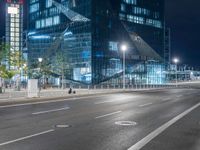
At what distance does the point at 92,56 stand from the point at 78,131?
74.3 metres

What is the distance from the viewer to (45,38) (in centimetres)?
10000

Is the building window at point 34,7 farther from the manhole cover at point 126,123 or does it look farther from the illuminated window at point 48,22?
the manhole cover at point 126,123

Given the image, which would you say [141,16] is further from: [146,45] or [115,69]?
[115,69]

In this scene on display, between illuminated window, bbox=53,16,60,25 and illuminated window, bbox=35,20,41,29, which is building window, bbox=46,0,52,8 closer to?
illuminated window, bbox=53,16,60,25

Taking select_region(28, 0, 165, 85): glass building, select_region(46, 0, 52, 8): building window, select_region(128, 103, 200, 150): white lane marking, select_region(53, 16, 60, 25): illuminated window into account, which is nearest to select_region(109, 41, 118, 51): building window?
select_region(28, 0, 165, 85): glass building

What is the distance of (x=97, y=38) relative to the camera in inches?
3484

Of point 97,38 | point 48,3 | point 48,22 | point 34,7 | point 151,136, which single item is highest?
point 34,7

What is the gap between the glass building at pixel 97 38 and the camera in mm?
87312

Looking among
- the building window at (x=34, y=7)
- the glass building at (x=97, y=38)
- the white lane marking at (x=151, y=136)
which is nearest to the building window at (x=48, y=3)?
the glass building at (x=97, y=38)

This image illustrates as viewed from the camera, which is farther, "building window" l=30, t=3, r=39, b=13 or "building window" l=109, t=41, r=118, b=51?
"building window" l=30, t=3, r=39, b=13

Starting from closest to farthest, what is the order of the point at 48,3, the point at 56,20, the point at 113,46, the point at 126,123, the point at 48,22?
1. the point at 126,123
2. the point at 113,46
3. the point at 56,20
4. the point at 48,22
5. the point at 48,3

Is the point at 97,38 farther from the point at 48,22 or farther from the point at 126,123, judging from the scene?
the point at 126,123

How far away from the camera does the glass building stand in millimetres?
87312

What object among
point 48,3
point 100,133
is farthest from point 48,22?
point 100,133
